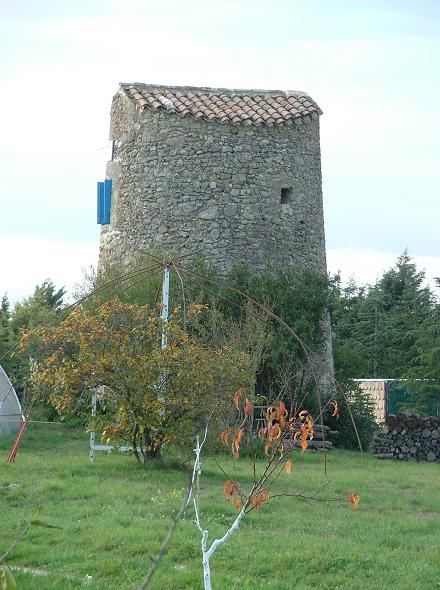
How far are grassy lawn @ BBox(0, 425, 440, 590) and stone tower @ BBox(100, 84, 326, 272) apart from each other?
9083 millimetres

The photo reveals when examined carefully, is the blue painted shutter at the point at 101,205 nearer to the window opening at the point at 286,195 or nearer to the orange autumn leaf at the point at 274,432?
the window opening at the point at 286,195

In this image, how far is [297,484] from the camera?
13117 mm

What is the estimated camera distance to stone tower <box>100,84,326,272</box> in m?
22.7

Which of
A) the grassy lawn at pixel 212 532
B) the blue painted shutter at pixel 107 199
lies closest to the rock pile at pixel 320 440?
the grassy lawn at pixel 212 532

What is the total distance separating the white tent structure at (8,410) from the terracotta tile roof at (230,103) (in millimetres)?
7264

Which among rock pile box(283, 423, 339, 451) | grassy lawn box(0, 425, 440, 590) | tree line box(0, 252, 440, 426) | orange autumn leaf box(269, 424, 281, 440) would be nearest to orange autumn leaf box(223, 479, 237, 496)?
orange autumn leaf box(269, 424, 281, 440)

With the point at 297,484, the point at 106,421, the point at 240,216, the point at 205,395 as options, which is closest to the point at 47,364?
the point at 106,421

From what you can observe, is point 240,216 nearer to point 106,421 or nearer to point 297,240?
point 297,240

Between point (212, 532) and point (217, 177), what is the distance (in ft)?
47.2

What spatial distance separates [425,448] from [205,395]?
294 inches

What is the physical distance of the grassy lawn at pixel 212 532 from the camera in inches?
315

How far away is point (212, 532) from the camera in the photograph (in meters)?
9.25

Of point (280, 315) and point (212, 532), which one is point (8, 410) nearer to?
point (280, 315)

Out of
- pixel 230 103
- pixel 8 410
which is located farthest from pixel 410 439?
pixel 230 103
